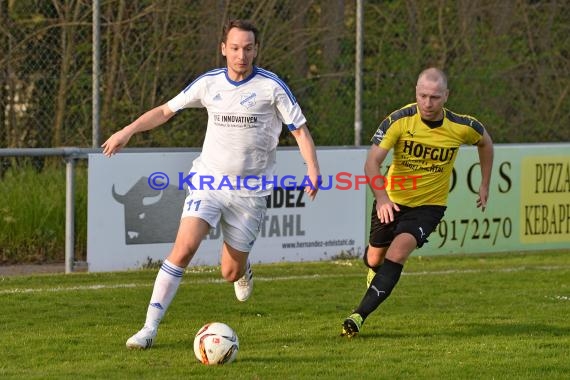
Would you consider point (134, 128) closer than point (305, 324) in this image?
Yes

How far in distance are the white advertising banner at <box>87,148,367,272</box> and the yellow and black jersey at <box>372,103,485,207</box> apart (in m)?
3.69

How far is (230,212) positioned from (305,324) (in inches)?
47.1

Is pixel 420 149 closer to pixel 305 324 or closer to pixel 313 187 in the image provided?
pixel 313 187

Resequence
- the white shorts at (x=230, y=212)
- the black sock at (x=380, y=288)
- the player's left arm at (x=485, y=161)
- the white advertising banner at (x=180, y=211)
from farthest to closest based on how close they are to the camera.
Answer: the white advertising banner at (x=180, y=211), the player's left arm at (x=485, y=161), the black sock at (x=380, y=288), the white shorts at (x=230, y=212)

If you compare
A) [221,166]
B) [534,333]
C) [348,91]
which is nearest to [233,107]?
[221,166]

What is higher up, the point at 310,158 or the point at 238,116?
the point at 238,116

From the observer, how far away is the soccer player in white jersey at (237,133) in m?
8.20

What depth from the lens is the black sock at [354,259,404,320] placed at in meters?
8.56

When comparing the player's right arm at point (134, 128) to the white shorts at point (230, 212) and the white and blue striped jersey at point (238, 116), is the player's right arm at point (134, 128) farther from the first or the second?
the white shorts at point (230, 212)

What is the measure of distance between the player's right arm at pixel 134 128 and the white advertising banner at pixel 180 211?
372 centimetres

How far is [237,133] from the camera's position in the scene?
834 centimetres

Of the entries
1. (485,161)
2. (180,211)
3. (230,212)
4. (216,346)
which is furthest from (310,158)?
(180,211)

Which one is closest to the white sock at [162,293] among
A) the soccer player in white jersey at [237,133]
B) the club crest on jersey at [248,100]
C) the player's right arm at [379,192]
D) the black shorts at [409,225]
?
the soccer player in white jersey at [237,133]

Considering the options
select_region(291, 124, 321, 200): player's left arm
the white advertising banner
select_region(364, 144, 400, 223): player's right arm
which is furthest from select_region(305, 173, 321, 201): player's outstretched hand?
the white advertising banner
